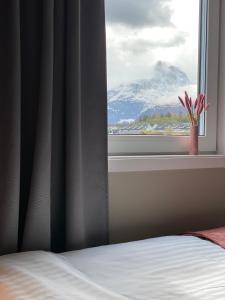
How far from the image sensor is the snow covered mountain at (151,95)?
1.62m

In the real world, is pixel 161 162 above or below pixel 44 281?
above

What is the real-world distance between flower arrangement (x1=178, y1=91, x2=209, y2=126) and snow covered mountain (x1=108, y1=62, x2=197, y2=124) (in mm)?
Answer: 80

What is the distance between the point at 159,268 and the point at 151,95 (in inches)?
36.4

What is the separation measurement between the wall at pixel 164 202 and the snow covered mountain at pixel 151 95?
0.32m

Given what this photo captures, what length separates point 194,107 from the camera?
168 centimetres

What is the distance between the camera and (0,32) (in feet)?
3.63

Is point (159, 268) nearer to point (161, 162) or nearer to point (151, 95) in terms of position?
point (161, 162)

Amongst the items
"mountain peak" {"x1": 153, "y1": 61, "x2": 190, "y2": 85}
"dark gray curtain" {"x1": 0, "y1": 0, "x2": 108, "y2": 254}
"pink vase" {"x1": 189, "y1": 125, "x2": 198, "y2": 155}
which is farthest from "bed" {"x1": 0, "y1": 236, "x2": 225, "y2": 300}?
"mountain peak" {"x1": 153, "y1": 61, "x2": 190, "y2": 85}

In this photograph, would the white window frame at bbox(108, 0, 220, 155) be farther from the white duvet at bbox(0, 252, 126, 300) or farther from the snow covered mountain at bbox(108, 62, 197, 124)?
the white duvet at bbox(0, 252, 126, 300)

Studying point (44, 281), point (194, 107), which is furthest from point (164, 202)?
point (44, 281)

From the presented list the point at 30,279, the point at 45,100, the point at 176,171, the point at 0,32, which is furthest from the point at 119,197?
the point at 0,32

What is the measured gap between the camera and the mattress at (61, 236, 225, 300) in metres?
0.88

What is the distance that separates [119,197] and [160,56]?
0.73 meters

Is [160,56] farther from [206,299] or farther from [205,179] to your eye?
[206,299]
